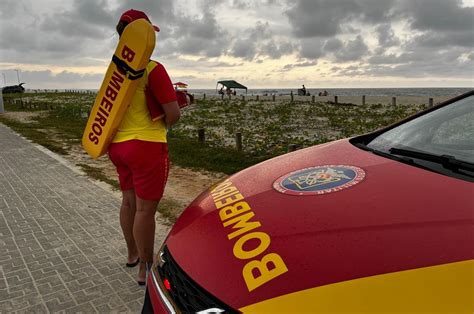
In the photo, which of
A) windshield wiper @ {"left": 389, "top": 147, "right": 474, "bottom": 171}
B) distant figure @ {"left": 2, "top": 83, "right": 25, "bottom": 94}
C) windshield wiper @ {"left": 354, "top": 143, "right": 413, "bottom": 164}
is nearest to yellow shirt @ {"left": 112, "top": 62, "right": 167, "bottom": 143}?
windshield wiper @ {"left": 354, "top": 143, "right": 413, "bottom": 164}

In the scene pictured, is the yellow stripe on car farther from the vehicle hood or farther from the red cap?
the red cap

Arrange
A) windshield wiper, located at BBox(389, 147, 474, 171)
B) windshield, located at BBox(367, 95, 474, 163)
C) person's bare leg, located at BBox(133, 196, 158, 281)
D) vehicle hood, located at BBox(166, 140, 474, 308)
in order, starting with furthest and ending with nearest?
person's bare leg, located at BBox(133, 196, 158, 281) → windshield, located at BBox(367, 95, 474, 163) → windshield wiper, located at BBox(389, 147, 474, 171) → vehicle hood, located at BBox(166, 140, 474, 308)

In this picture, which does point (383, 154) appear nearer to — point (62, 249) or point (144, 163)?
point (144, 163)

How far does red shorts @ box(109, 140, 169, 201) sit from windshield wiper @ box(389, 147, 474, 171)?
1.59 m

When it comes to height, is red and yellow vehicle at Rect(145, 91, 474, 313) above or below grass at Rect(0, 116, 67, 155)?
above

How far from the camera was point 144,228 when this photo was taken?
307 cm

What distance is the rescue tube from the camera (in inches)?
106

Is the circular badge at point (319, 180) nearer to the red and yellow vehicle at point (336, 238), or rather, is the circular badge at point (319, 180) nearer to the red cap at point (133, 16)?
the red and yellow vehicle at point (336, 238)

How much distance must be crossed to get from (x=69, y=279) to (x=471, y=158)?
3115 millimetres

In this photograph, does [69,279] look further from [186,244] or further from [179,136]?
[179,136]

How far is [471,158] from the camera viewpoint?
6.38 feet

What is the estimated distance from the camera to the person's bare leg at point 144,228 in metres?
3.00

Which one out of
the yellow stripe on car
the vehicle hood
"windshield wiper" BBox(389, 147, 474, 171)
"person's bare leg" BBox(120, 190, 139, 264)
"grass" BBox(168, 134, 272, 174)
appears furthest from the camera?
"grass" BBox(168, 134, 272, 174)

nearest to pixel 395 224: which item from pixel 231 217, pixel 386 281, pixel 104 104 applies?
pixel 386 281
